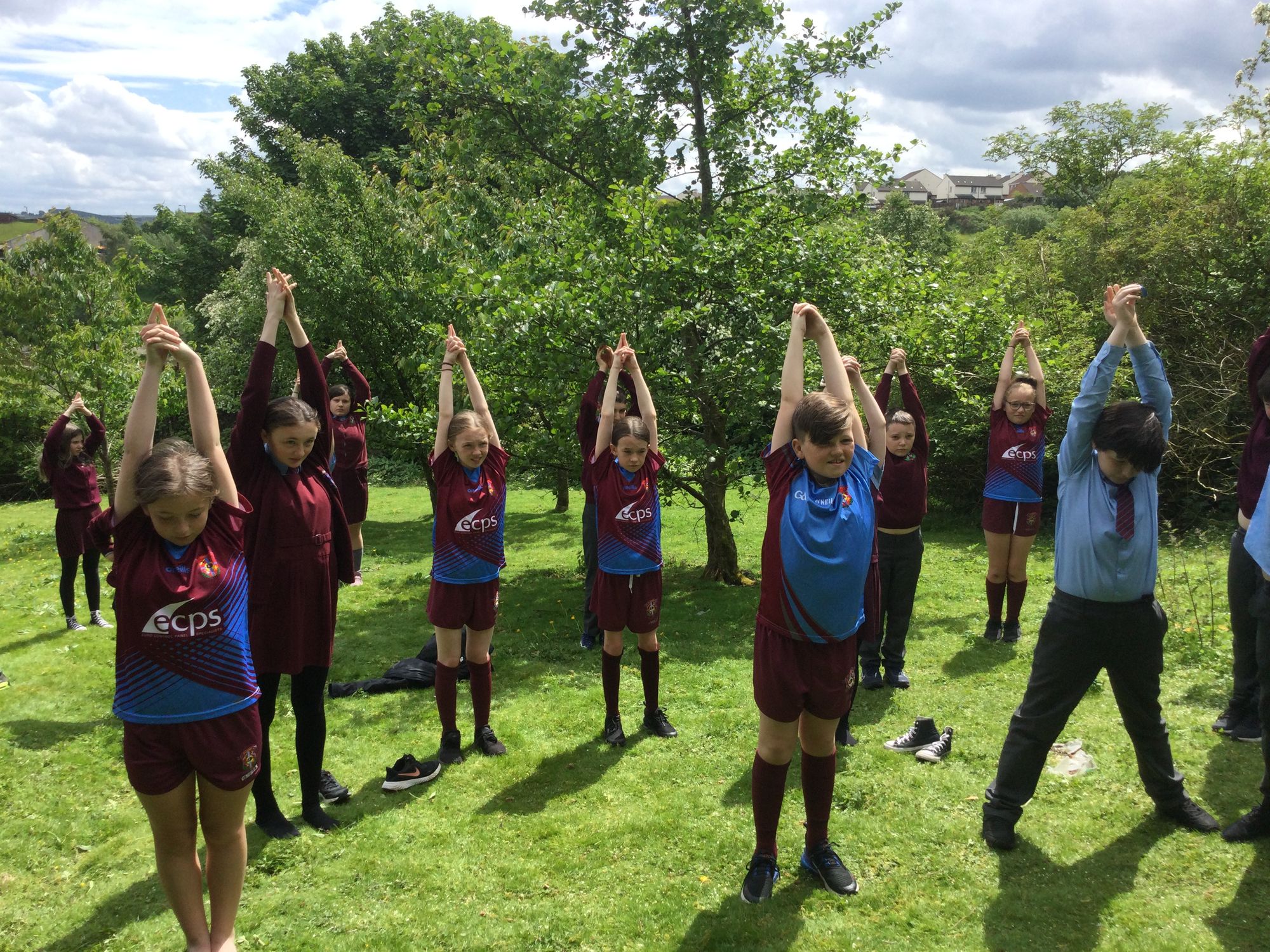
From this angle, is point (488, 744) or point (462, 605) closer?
point (462, 605)

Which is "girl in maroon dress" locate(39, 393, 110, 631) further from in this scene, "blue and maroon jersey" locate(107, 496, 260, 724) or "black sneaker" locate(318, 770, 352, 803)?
"blue and maroon jersey" locate(107, 496, 260, 724)

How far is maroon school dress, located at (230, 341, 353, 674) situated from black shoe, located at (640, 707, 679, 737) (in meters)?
2.17

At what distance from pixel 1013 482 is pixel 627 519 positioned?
3786 mm

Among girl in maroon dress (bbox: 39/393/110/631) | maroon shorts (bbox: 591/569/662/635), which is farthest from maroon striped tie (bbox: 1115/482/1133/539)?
girl in maroon dress (bbox: 39/393/110/631)

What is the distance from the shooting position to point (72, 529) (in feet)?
27.3

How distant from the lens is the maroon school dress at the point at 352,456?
30.2 ft

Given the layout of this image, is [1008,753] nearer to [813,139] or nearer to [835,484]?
[835,484]

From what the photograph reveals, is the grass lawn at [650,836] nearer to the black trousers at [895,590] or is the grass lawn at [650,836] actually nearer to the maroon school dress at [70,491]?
the black trousers at [895,590]

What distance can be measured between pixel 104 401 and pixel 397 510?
21.3ft

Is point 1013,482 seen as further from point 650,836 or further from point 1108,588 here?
point 650,836

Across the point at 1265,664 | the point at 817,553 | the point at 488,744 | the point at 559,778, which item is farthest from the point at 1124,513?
the point at 488,744

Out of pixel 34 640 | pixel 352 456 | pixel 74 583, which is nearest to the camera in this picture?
pixel 34 640

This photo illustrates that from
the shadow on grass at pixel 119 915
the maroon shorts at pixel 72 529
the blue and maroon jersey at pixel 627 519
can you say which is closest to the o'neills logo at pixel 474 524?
the blue and maroon jersey at pixel 627 519

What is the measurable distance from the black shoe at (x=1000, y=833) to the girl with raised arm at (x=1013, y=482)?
345 centimetres
